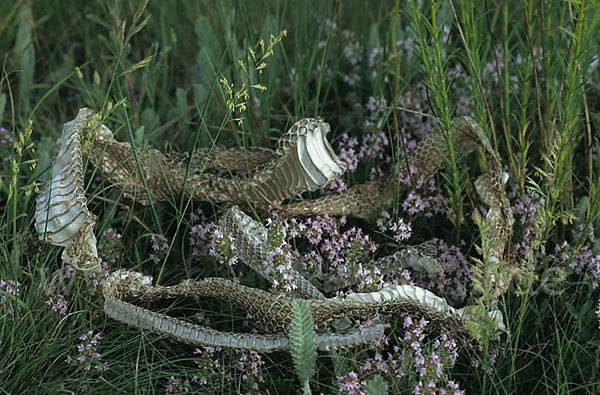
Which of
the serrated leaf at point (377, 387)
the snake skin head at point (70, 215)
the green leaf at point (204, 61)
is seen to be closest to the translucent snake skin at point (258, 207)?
the snake skin head at point (70, 215)

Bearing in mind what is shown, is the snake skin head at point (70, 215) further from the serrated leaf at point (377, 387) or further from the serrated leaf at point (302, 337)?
the serrated leaf at point (377, 387)

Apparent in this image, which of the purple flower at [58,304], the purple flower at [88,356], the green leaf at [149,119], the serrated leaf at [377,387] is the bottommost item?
the purple flower at [88,356]

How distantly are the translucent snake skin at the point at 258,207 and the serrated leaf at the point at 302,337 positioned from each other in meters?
0.13

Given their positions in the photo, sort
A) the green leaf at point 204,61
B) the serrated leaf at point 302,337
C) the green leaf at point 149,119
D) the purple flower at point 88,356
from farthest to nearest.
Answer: the green leaf at point 204,61 → the green leaf at point 149,119 → the purple flower at point 88,356 → the serrated leaf at point 302,337

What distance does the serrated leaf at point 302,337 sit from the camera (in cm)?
159

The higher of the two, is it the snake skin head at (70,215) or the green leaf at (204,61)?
the green leaf at (204,61)

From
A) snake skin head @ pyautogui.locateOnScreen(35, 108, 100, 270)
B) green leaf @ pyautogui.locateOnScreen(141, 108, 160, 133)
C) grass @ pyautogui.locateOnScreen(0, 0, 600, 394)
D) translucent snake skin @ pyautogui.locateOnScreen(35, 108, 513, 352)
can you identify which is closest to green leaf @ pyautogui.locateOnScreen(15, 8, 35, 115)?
grass @ pyautogui.locateOnScreen(0, 0, 600, 394)

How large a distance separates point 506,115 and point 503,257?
56 centimetres

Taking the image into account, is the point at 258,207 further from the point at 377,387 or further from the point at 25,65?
the point at 25,65

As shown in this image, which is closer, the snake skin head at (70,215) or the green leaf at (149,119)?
the snake skin head at (70,215)

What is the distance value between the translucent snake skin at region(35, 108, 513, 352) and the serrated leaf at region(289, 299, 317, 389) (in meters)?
0.13

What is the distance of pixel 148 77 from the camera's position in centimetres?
266

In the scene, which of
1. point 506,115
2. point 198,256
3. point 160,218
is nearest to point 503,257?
point 506,115

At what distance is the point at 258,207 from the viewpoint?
224cm
